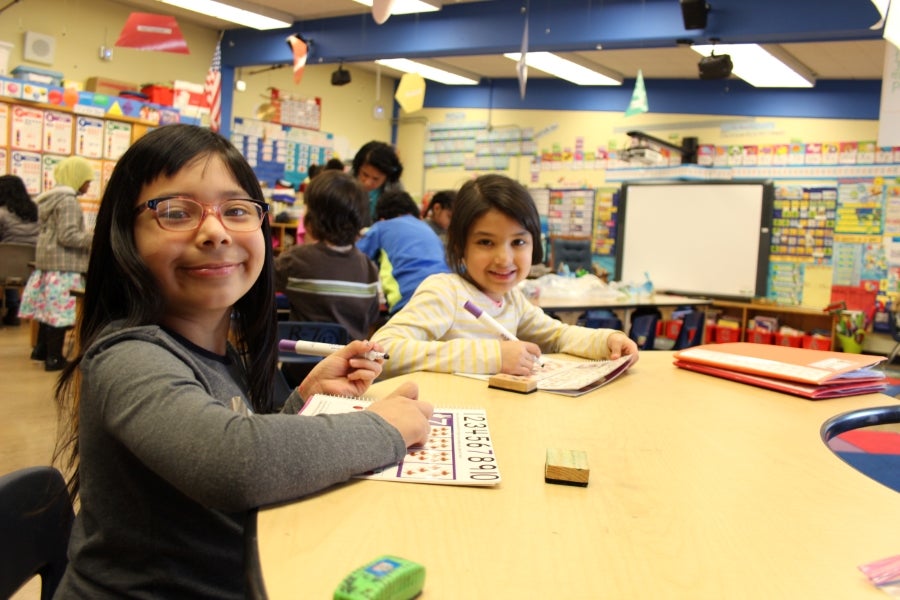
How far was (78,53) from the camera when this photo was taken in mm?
6848

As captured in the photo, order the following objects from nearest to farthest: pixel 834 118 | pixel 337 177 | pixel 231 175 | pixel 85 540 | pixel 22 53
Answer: pixel 85 540 < pixel 231 175 < pixel 337 177 < pixel 22 53 < pixel 834 118

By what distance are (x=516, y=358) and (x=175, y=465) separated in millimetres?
832

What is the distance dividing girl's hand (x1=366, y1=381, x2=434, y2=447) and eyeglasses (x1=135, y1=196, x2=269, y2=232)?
301mm

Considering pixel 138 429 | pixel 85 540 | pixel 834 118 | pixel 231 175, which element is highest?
pixel 834 118

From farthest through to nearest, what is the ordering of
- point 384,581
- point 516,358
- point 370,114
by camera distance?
point 370,114 → point 516,358 → point 384,581

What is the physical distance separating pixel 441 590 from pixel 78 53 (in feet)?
24.9

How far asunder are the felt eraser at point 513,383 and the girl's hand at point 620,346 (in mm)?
403

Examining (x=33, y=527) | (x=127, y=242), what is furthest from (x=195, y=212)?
(x=33, y=527)

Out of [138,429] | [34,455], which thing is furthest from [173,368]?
[34,455]

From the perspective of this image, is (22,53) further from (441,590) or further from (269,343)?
(441,590)

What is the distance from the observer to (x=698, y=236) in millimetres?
7574

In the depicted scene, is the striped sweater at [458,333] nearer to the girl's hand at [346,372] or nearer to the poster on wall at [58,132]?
the girl's hand at [346,372]

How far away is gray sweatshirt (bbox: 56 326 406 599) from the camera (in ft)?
2.29

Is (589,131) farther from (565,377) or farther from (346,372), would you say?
(346,372)
